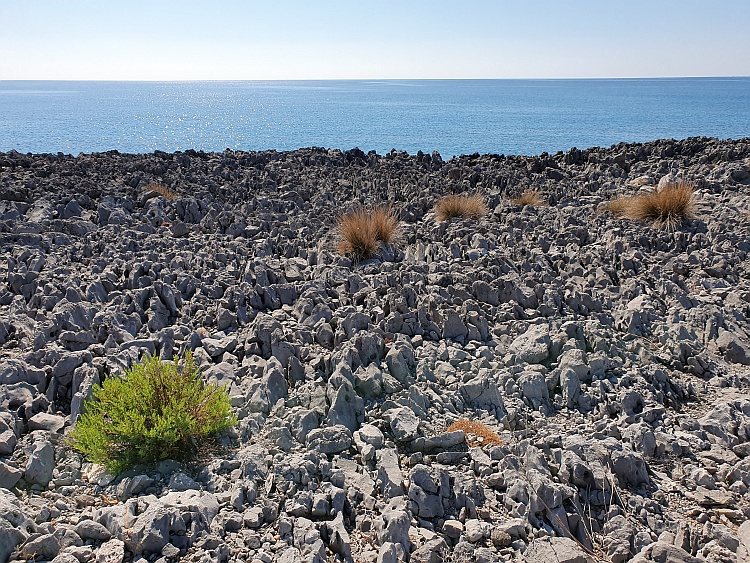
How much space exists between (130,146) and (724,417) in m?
32.4

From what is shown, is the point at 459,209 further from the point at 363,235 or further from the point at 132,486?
the point at 132,486

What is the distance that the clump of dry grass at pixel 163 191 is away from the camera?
430 inches

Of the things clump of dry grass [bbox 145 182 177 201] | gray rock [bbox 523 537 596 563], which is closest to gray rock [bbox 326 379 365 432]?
gray rock [bbox 523 537 596 563]

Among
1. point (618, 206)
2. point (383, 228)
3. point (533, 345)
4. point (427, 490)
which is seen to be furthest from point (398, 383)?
point (618, 206)

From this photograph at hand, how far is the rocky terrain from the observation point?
315 centimetres

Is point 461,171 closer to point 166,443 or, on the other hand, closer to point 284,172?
point 284,172

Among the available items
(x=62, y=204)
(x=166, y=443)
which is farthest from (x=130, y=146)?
(x=166, y=443)

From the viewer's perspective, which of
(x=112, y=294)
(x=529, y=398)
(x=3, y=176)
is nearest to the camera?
(x=529, y=398)

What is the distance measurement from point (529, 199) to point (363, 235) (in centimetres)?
425

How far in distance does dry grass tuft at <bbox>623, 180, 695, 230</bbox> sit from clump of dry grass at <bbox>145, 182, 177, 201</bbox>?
8226 mm

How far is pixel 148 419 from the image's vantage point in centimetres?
385

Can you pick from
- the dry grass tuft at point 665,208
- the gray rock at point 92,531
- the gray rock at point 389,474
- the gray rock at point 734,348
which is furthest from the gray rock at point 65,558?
the dry grass tuft at point 665,208

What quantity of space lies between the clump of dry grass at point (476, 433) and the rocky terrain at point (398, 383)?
64 mm

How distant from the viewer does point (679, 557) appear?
286cm
